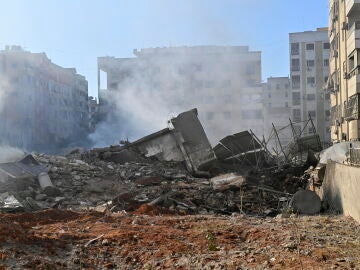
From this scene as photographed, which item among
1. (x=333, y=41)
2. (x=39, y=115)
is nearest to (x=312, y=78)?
(x=333, y=41)

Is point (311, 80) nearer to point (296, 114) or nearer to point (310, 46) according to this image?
point (310, 46)

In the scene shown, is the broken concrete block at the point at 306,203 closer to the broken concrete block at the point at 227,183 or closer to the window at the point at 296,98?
the broken concrete block at the point at 227,183

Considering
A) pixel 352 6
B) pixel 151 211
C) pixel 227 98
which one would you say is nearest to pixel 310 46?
pixel 227 98

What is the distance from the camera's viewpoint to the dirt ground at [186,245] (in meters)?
6.40

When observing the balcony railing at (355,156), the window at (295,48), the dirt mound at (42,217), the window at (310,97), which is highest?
the window at (295,48)

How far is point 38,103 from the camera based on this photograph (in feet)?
169

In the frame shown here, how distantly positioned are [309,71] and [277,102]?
6548 millimetres

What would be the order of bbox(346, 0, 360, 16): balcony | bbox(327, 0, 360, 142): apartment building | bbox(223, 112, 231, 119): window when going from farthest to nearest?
1. bbox(223, 112, 231, 119): window
2. bbox(327, 0, 360, 142): apartment building
3. bbox(346, 0, 360, 16): balcony

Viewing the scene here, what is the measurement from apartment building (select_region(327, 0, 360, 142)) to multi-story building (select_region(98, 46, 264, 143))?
2097 centimetres

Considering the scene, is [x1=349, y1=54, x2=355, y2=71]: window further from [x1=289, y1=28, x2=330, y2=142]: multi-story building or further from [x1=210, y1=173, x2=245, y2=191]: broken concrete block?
[x1=289, y1=28, x2=330, y2=142]: multi-story building

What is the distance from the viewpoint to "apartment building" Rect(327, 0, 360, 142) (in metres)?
24.1

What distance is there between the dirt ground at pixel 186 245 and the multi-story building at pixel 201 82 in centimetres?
4220

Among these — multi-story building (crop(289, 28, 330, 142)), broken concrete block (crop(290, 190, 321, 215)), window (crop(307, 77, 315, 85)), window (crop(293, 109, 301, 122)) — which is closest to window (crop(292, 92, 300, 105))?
multi-story building (crop(289, 28, 330, 142))

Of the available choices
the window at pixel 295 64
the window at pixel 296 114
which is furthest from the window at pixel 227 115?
the window at pixel 295 64
